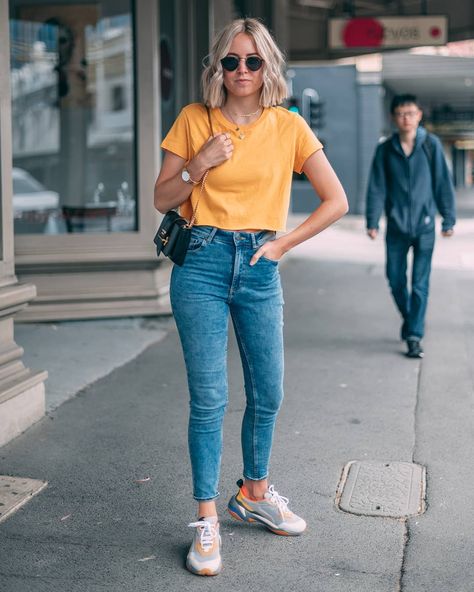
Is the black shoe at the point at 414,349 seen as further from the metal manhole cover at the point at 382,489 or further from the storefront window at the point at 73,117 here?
the storefront window at the point at 73,117

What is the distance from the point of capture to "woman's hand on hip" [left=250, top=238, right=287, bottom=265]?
345cm

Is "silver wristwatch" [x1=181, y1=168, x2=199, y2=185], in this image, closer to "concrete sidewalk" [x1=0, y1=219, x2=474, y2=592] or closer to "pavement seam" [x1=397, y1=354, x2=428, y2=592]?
"concrete sidewalk" [x1=0, y1=219, x2=474, y2=592]

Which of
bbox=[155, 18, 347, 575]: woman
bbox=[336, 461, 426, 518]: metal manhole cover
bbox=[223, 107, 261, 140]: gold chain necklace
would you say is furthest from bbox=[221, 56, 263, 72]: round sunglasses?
bbox=[336, 461, 426, 518]: metal manhole cover

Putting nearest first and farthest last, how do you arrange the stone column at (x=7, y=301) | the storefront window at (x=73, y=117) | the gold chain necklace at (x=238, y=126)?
the gold chain necklace at (x=238, y=126) < the stone column at (x=7, y=301) < the storefront window at (x=73, y=117)

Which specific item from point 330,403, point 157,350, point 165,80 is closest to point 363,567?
point 330,403

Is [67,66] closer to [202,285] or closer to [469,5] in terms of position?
[202,285]

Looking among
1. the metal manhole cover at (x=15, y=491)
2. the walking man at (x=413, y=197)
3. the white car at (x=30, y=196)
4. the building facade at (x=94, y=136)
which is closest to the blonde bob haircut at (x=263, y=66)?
the metal manhole cover at (x=15, y=491)

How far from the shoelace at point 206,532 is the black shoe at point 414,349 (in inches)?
161

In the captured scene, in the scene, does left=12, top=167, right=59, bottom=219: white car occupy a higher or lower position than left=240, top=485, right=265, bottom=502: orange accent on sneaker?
higher

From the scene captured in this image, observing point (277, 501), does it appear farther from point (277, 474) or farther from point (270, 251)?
point (270, 251)

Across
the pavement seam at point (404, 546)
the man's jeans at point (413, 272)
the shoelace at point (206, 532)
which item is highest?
the man's jeans at point (413, 272)

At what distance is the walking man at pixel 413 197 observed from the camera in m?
7.38

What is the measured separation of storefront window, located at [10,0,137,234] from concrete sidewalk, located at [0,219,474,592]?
189 cm

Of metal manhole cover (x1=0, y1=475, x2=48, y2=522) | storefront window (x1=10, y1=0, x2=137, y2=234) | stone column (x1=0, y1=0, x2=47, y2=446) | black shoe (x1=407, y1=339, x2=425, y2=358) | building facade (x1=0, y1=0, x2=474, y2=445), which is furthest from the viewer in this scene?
storefront window (x1=10, y1=0, x2=137, y2=234)
